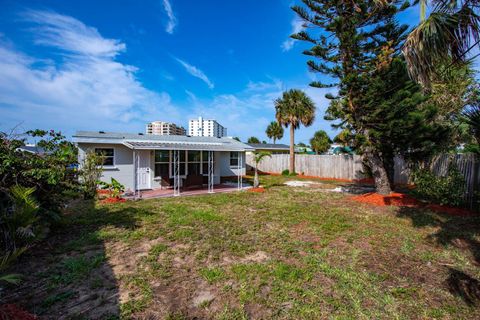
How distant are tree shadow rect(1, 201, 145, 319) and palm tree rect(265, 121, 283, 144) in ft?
110

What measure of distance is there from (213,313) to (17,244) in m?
3.70

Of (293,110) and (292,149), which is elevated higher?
(293,110)

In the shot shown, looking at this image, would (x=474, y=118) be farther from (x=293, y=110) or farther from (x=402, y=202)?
(x=293, y=110)

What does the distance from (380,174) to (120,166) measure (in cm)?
1284

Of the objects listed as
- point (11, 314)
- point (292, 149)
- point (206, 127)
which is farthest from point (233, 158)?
point (206, 127)

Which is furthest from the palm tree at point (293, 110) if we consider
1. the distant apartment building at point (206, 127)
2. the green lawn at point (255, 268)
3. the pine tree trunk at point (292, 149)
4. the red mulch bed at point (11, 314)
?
the distant apartment building at point (206, 127)

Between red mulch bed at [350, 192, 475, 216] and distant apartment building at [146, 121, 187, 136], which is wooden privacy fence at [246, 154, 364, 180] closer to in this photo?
red mulch bed at [350, 192, 475, 216]

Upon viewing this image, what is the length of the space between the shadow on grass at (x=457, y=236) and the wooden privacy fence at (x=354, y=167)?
145cm

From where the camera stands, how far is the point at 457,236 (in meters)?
5.48

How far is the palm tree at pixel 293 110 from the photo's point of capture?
20359 millimetres

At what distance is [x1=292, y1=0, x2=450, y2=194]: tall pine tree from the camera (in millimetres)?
8867

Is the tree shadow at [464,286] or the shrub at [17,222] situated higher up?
the shrub at [17,222]

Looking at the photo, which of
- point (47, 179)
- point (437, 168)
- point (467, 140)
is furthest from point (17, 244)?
point (467, 140)

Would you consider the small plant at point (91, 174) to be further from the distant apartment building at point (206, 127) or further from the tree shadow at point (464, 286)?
the distant apartment building at point (206, 127)
